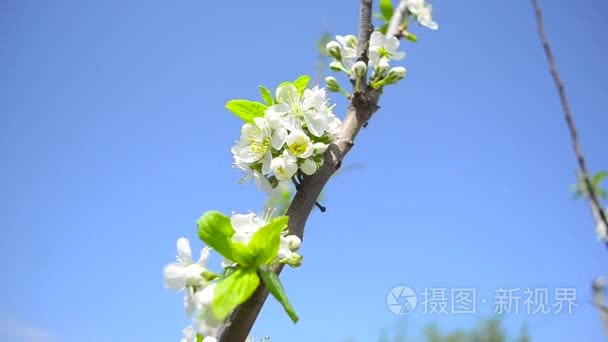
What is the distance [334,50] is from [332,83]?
0.07m

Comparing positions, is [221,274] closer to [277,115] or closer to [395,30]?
[277,115]

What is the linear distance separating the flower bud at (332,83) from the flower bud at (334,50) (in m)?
0.06

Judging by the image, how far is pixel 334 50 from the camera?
3.27ft

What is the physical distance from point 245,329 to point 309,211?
225 millimetres

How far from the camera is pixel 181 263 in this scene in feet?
2.60

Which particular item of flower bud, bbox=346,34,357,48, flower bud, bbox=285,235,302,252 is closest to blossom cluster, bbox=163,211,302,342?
flower bud, bbox=285,235,302,252

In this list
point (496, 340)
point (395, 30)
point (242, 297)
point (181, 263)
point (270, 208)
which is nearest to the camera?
point (242, 297)

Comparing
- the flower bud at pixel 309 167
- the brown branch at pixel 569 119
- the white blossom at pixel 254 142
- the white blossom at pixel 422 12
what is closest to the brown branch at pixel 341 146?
the flower bud at pixel 309 167

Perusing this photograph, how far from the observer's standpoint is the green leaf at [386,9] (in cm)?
116

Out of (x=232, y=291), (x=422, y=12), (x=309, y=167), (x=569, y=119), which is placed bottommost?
(x=232, y=291)

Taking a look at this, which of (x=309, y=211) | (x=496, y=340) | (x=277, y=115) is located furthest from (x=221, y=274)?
(x=496, y=340)

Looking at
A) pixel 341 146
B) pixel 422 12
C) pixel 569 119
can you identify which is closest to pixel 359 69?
pixel 341 146

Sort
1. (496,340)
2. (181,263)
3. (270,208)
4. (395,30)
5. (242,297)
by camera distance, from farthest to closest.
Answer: (496,340), (395,30), (270,208), (181,263), (242,297)

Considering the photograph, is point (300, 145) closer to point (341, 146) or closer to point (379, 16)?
point (341, 146)
